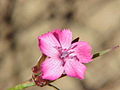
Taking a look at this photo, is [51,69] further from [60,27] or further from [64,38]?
[60,27]

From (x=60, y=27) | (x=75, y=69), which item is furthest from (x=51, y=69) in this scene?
(x=60, y=27)

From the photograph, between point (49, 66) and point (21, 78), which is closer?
point (49, 66)

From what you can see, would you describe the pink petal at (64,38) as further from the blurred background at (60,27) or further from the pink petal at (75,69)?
the blurred background at (60,27)

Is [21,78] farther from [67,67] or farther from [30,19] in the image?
[67,67]

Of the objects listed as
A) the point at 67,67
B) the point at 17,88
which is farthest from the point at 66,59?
the point at 17,88

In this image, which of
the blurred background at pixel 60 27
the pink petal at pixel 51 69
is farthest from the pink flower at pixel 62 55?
the blurred background at pixel 60 27

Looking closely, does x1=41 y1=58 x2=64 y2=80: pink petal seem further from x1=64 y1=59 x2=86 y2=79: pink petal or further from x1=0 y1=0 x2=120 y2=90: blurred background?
x1=0 y1=0 x2=120 y2=90: blurred background

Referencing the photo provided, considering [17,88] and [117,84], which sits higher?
[17,88]
